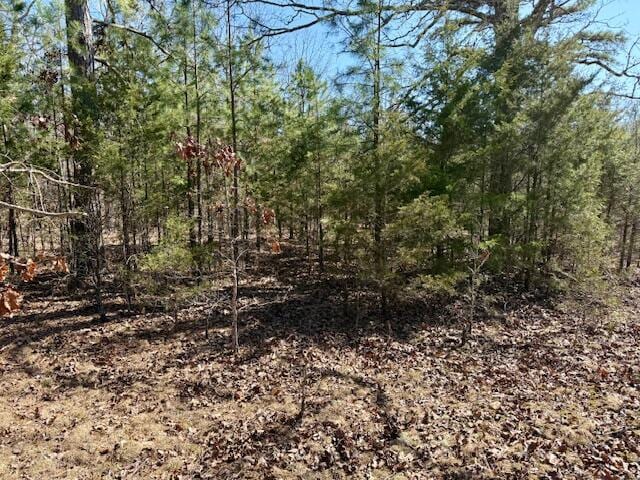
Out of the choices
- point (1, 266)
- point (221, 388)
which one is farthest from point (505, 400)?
point (1, 266)

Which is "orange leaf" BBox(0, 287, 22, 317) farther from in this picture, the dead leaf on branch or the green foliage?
the green foliage

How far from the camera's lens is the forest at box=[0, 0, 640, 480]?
18.0ft

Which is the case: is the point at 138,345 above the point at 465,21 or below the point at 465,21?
below

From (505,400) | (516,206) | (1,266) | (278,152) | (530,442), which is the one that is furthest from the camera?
(278,152)

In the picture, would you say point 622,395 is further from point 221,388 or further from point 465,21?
point 465,21

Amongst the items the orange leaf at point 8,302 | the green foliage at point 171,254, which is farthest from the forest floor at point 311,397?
the orange leaf at point 8,302

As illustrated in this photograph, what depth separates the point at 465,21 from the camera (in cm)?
1370


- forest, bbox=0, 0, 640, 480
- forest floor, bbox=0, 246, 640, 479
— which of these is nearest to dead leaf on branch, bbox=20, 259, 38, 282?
forest, bbox=0, 0, 640, 480

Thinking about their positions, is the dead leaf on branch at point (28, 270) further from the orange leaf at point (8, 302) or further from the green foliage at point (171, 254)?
the green foliage at point (171, 254)

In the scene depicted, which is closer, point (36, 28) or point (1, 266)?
point (1, 266)

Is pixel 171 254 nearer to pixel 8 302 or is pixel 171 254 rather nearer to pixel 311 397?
pixel 311 397

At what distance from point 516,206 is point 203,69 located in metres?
9.39

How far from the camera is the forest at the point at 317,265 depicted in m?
5.47

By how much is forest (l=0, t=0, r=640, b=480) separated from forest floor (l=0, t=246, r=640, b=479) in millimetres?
43
